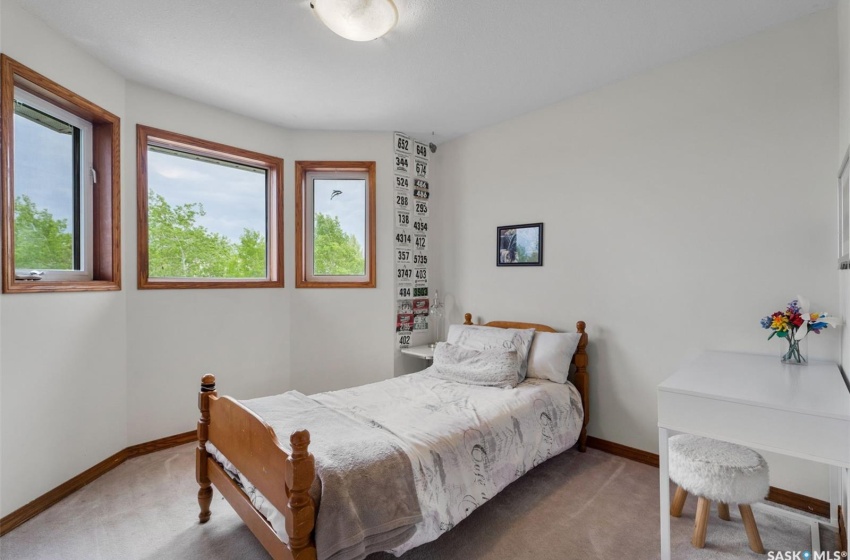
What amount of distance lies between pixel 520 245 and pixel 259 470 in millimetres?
2432

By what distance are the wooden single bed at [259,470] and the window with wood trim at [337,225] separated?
1.79 metres

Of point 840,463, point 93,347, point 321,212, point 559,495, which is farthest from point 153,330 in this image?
point 840,463

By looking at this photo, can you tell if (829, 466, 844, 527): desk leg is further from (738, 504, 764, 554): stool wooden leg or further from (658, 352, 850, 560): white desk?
(738, 504, 764, 554): stool wooden leg

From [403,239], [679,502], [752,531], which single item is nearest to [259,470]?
[679,502]

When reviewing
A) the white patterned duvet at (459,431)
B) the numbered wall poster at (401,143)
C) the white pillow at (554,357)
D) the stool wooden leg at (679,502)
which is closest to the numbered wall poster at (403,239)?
the numbered wall poster at (401,143)

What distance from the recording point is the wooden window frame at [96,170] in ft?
6.34

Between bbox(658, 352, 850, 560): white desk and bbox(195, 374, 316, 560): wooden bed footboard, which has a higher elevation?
bbox(658, 352, 850, 560): white desk

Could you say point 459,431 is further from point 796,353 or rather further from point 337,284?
point 337,284

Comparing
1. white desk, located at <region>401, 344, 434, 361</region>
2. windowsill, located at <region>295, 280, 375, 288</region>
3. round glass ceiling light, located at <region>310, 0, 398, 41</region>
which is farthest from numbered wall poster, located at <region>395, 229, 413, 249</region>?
round glass ceiling light, located at <region>310, 0, 398, 41</region>

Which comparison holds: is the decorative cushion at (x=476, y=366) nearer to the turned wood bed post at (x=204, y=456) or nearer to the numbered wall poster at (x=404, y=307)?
the numbered wall poster at (x=404, y=307)

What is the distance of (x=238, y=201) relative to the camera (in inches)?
134

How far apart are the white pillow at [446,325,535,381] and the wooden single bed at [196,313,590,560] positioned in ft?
5.43

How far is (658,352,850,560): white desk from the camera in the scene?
1281mm

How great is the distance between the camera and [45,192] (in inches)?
90.1
